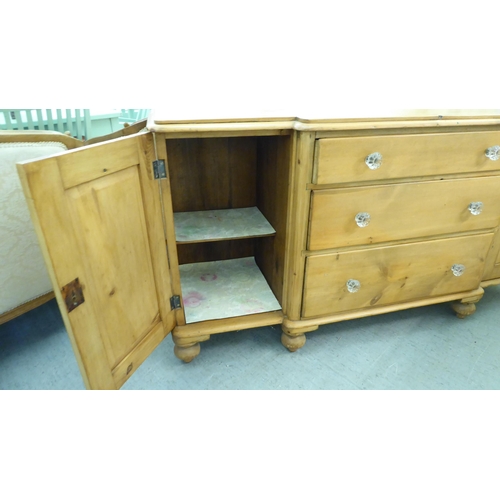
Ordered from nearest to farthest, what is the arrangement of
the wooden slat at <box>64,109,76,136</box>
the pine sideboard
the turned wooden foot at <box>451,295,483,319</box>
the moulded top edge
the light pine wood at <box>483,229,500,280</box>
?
the pine sideboard, the moulded top edge, the light pine wood at <box>483,229,500,280</box>, the turned wooden foot at <box>451,295,483,319</box>, the wooden slat at <box>64,109,76,136</box>

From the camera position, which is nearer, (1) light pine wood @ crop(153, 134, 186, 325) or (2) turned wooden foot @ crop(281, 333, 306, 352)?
(1) light pine wood @ crop(153, 134, 186, 325)

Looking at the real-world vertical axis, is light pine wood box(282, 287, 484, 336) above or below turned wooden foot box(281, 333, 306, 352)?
above

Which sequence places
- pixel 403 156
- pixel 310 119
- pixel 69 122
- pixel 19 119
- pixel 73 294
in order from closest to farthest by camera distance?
pixel 73 294
pixel 310 119
pixel 403 156
pixel 19 119
pixel 69 122

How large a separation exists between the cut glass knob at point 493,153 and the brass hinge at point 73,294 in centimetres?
119

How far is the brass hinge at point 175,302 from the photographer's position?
109 centimetres

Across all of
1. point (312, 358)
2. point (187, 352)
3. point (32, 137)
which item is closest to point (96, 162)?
point (32, 137)

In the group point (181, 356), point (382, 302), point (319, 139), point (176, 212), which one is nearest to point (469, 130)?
point (319, 139)

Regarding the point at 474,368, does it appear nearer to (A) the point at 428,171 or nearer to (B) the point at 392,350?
(B) the point at 392,350

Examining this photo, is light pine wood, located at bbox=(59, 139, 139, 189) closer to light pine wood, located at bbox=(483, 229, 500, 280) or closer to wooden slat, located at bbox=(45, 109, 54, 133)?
wooden slat, located at bbox=(45, 109, 54, 133)

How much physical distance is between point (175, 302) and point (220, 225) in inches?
12.9

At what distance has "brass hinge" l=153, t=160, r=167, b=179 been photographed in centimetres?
89

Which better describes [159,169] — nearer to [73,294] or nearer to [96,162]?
[96,162]

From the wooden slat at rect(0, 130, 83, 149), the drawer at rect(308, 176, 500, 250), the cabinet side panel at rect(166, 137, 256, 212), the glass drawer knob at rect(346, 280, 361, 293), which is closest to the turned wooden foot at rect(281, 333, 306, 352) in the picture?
the glass drawer knob at rect(346, 280, 361, 293)

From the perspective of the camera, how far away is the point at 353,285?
117 centimetres
